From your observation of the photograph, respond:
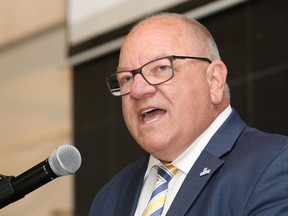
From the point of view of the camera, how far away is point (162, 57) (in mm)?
2365

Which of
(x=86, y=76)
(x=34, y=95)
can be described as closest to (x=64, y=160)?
(x=86, y=76)

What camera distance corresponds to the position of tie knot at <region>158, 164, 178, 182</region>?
2369 millimetres

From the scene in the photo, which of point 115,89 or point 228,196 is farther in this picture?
point 115,89

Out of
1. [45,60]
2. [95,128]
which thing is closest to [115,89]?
[95,128]

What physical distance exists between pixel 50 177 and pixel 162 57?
25.3 inches

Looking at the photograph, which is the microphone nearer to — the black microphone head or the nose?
the black microphone head

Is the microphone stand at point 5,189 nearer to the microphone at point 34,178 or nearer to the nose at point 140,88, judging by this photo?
the microphone at point 34,178

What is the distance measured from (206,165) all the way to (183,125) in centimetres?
18

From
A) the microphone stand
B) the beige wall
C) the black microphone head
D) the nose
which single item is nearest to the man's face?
the nose

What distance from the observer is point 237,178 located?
2.08 meters

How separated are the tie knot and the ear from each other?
0.27 metres

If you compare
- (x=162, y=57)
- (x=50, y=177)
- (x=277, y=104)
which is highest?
(x=162, y=57)

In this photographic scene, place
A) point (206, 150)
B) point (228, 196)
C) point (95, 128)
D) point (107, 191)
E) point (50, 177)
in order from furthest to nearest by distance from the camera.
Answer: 1. point (95, 128)
2. point (107, 191)
3. point (206, 150)
4. point (228, 196)
5. point (50, 177)

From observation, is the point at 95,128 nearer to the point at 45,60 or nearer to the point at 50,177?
the point at 45,60
